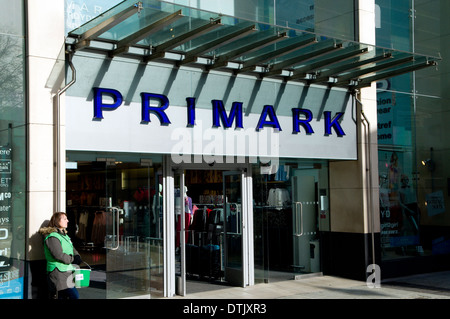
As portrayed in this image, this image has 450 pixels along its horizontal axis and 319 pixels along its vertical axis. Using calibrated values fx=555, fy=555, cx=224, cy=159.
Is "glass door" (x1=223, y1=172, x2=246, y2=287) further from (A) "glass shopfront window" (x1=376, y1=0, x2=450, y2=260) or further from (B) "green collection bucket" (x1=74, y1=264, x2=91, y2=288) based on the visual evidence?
(B) "green collection bucket" (x1=74, y1=264, x2=91, y2=288)

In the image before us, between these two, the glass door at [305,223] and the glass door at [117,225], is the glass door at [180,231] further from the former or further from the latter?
the glass door at [305,223]

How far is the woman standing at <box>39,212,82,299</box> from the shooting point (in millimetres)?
6773

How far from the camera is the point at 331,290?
9938 mm

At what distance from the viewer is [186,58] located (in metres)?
8.98

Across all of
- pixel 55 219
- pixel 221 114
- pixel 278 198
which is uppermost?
pixel 221 114

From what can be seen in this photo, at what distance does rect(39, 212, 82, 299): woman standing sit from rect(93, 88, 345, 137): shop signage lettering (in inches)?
72.8

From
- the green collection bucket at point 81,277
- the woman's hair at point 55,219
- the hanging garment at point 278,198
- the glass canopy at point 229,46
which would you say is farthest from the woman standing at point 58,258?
the hanging garment at point 278,198

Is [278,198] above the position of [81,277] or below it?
above

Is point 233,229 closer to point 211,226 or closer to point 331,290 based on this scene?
point 211,226

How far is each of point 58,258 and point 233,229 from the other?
4.41 metres

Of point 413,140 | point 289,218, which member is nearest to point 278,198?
point 289,218

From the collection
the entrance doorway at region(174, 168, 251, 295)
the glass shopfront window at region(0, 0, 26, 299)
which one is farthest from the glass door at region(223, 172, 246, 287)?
the glass shopfront window at region(0, 0, 26, 299)
